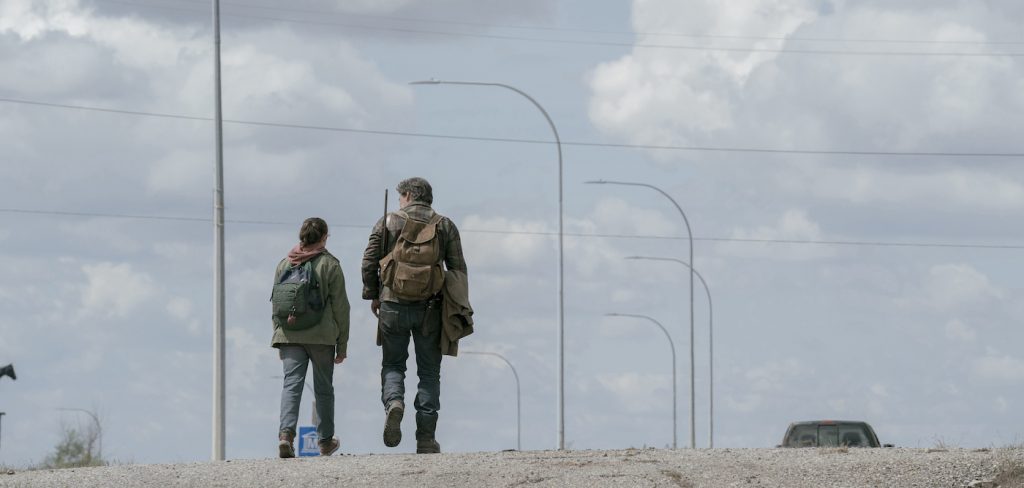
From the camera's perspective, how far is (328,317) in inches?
542

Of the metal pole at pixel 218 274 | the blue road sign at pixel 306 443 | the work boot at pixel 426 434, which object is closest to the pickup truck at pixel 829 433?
the metal pole at pixel 218 274

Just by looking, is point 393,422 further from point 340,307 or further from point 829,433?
point 829,433

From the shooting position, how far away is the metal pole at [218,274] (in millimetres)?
20047

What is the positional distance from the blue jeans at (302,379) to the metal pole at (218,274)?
19.4 feet

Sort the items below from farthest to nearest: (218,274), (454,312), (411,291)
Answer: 1. (218,274)
2. (454,312)
3. (411,291)

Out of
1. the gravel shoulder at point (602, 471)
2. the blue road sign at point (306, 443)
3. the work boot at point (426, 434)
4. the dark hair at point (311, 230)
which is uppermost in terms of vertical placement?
the dark hair at point (311, 230)

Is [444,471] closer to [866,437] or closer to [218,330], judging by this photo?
[218,330]

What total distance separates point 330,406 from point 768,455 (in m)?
3.44

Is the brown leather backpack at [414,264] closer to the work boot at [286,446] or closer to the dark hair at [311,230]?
the dark hair at [311,230]

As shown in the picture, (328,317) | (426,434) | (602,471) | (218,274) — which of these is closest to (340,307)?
(328,317)

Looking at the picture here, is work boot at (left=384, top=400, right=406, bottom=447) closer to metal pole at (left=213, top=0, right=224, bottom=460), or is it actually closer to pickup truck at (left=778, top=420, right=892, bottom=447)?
metal pole at (left=213, top=0, right=224, bottom=460)

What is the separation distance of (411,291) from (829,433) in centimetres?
1163

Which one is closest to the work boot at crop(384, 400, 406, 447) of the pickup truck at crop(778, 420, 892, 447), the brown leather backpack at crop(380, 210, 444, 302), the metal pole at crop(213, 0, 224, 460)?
the brown leather backpack at crop(380, 210, 444, 302)

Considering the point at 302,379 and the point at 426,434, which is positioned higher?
the point at 302,379
